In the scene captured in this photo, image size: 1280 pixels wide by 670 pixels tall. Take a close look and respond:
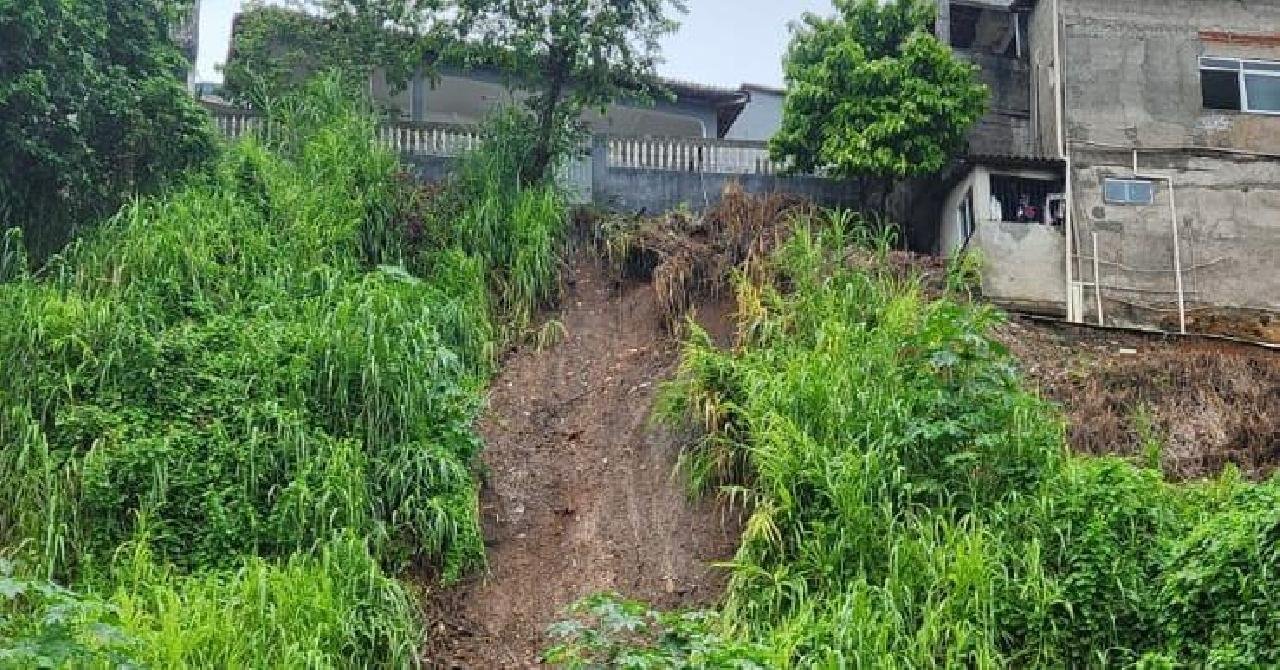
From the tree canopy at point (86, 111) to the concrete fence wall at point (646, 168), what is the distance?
10.5ft

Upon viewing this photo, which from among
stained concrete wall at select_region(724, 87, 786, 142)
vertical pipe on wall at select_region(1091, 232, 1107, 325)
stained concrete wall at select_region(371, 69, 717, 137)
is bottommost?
vertical pipe on wall at select_region(1091, 232, 1107, 325)

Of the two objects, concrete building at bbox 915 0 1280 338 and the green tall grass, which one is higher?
concrete building at bbox 915 0 1280 338

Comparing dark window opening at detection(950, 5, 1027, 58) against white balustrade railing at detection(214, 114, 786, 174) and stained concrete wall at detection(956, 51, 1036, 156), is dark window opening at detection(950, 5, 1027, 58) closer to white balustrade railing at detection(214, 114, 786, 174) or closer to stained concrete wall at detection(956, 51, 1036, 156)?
stained concrete wall at detection(956, 51, 1036, 156)

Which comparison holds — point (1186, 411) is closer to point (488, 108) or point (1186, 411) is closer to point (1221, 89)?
point (1221, 89)

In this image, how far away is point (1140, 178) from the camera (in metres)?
16.8

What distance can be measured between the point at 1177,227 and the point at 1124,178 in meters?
0.83

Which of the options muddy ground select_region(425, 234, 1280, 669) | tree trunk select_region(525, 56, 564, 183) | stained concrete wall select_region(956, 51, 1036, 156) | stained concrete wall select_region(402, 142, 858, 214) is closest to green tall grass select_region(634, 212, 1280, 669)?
muddy ground select_region(425, 234, 1280, 669)

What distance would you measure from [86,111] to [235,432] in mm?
3899

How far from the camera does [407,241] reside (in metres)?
14.6

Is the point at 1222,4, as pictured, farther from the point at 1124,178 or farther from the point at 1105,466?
the point at 1105,466

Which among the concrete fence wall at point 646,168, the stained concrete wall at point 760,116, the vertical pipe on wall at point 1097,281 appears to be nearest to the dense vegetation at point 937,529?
the vertical pipe on wall at point 1097,281

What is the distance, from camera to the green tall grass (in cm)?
873

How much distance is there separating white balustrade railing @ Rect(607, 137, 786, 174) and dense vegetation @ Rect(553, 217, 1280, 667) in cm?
564

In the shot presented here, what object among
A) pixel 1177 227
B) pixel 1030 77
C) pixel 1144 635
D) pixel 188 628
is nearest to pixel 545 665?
pixel 188 628
